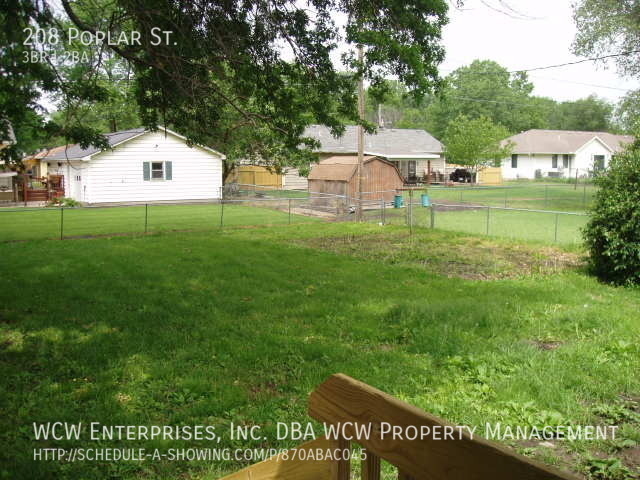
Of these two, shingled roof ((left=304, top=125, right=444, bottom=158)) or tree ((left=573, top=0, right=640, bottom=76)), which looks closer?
tree ((left=573, top=0, right=640, bottom=76))

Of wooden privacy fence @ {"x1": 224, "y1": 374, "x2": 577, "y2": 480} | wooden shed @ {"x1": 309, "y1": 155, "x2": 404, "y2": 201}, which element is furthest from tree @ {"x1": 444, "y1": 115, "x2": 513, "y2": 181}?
wooden privacy fence @ {"x1": 224, "y1": 374, "x2": 577, "y2": 480}

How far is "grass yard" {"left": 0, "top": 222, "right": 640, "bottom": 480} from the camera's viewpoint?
4.34 metres

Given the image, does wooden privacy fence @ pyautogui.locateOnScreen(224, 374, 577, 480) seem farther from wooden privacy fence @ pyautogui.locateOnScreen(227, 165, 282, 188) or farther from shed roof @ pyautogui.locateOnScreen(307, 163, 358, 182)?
wooden privacy fence @ pyautogui.locateOnScreen(227, 165, 282, 188)

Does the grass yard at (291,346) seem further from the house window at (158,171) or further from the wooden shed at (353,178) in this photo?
the house window at (158,171)

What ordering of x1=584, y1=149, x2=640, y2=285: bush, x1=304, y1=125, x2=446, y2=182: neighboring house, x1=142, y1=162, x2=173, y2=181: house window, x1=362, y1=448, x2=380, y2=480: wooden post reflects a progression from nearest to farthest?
x1=362, y1=448, x2=380, y2=480: wooden post, x1=584, y1=149, x2=640, y2=285: bush, x1=142, y1=162, x2=173, y2=181: house window, x1=304, y1=125, x2=446, y2=182: neighboring house

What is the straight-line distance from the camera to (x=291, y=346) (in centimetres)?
Result: 611

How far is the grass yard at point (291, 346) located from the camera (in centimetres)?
434

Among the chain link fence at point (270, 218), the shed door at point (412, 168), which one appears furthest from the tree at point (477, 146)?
the chain link fence at point (270, 218)

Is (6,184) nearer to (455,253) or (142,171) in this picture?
(142,171)

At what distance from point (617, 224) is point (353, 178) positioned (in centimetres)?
1545

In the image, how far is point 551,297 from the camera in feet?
27.8

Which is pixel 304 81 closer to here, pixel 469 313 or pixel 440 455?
pixel 469 313

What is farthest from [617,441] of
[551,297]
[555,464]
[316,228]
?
[316,228]

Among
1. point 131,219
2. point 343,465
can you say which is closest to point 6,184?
point 131,219
